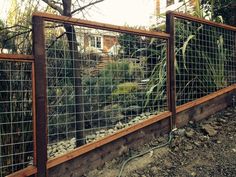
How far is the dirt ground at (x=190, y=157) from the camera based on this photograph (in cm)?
260

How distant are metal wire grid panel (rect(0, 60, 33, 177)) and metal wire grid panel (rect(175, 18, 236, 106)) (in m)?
1.90

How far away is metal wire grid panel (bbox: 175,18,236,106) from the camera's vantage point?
360cm

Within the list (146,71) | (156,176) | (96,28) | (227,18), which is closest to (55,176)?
(156,176)

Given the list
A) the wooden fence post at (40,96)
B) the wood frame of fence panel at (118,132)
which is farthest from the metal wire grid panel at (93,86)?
the wooden fence post at (40,96)

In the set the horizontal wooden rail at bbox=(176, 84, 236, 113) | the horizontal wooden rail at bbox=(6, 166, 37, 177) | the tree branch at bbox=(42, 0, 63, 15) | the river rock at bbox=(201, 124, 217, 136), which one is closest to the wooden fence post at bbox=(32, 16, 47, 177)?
the horizontal wooden rail at bbox=(6, 166, 37, 177)

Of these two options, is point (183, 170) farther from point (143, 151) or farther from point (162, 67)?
point (162, 67)

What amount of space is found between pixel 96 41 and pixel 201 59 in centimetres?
163

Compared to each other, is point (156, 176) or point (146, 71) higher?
point (146, 71)

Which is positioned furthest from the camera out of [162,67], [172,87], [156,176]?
[162,67]

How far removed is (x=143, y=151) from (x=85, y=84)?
950 millimetres

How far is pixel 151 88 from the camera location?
11.0 ft

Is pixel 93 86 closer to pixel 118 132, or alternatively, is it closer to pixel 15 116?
pixel 118 132

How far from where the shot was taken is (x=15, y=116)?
7.88ft

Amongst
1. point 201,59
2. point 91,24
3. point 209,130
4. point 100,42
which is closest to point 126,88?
point 100,42
